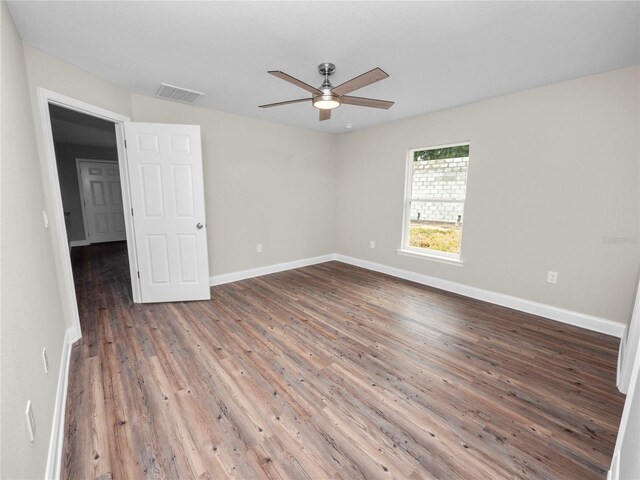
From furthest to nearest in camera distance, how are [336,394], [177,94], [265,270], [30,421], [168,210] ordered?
[265,270], [168,210], [177,94], [336,394], [30,421]

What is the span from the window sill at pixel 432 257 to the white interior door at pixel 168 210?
2904mm

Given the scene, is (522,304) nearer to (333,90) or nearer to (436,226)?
(436,226)

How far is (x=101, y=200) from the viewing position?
707 cm

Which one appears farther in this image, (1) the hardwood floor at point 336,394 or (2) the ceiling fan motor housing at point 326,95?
(2) the ceiling fan motor housing at point 326,95

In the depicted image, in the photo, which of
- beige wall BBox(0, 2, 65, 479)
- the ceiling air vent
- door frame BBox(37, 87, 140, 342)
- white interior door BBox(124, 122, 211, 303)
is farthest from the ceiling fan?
door frame BBox(37, 87, 140, 342)

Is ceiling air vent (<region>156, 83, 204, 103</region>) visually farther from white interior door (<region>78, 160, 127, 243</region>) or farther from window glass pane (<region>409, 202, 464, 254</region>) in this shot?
white interior door (<region>78, 160, 127, 243</region>)

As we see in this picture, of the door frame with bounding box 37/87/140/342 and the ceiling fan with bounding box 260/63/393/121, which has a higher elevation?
the ceiling fan with bounding box 260/63/393/121

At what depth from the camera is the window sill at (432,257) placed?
12.5 ft

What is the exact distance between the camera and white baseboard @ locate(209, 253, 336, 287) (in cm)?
416

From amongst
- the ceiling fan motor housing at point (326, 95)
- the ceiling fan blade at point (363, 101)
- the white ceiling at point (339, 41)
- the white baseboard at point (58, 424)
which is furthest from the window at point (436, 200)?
the white baseboard at point (58, 424)

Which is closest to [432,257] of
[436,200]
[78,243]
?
[436,200]

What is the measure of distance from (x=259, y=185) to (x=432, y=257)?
2.83m

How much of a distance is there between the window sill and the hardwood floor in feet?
2.29

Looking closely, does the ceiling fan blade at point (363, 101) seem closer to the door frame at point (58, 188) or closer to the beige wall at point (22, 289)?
the beige wall at point (22, 289)
